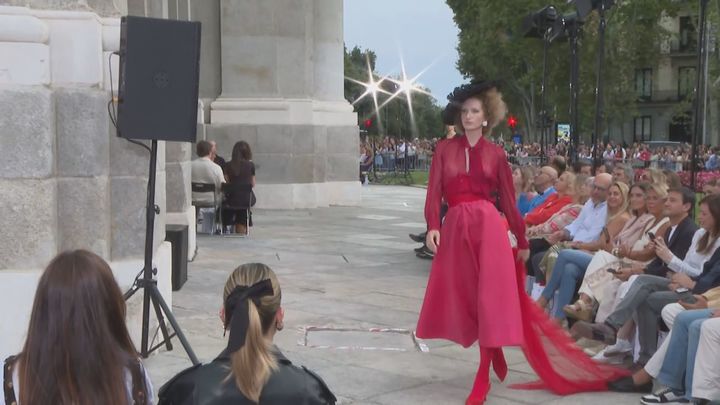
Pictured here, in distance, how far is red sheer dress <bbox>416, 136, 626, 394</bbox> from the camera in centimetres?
641

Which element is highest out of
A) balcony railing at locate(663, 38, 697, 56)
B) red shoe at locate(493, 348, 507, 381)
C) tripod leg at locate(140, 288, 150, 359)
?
balcony railing at locate(663, 38, 697, 56)

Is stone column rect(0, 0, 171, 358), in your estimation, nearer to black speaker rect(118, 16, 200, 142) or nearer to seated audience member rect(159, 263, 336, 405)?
black speaker rect(118, 16, 200, 142)

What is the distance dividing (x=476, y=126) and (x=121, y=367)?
3951mm

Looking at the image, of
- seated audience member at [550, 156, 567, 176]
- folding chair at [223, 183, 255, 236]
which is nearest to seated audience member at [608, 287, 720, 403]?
seated audience member at [550, 156, 567, 176]

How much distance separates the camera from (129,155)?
734cm

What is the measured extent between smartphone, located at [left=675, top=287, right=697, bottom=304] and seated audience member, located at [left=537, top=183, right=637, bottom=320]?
1.43 metres

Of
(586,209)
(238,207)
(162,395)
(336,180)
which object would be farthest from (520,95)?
(162,395)

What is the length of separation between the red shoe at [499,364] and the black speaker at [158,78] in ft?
8.11

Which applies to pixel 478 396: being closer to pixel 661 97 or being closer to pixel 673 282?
pixel 673 282

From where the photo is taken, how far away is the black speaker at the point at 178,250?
9977 millimetres

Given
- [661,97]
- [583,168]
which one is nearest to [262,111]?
[583,168]

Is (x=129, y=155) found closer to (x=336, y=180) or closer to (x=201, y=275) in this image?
(x=201, y=275)

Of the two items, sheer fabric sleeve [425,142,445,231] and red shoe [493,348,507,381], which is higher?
sheer fabric sleeve [425,142,445,231]

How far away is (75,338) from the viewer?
116 inches
